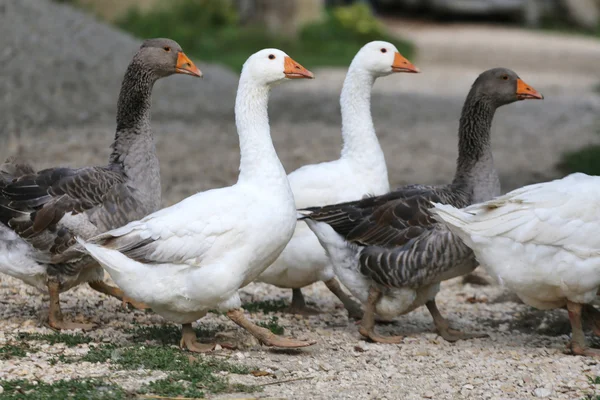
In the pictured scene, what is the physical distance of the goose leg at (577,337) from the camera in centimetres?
607

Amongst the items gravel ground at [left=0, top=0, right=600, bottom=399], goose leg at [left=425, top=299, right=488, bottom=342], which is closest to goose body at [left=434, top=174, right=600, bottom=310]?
gravel ground at [left=0, top=0, right=600, bottom=399]

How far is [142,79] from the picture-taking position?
267 inches

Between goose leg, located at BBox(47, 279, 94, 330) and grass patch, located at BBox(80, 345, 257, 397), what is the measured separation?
0.66 meters

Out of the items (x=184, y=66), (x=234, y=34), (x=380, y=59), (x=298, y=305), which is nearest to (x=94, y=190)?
(x=184, y=66)

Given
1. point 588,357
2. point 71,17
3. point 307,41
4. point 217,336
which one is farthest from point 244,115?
point 307,41

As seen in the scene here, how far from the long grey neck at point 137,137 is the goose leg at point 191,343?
107 cm

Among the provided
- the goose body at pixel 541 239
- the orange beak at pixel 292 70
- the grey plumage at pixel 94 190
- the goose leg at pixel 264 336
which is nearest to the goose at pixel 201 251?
the goose leg at pixel 264 336

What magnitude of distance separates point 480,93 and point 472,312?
1.81m

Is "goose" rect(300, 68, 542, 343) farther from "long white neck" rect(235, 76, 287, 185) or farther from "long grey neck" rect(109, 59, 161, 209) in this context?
"long grey neck" rect(109, 59, 161, 209)

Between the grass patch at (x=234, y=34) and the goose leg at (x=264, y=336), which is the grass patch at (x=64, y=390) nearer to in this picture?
the goose leg at (x=264, y=336)

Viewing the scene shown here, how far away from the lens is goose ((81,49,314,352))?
569cm

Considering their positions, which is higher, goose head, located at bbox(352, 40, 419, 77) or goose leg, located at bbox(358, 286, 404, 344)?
goose head, located at bbox(352, 40, 419, 77)

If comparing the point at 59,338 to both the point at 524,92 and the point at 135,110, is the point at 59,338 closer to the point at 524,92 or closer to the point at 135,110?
the point at 135,110

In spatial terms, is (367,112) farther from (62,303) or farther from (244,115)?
(62,303)
